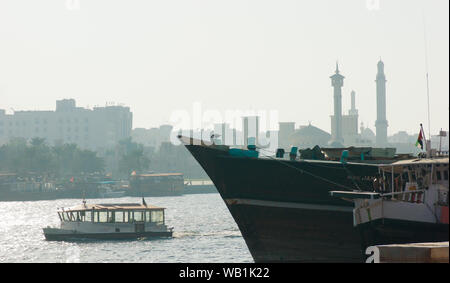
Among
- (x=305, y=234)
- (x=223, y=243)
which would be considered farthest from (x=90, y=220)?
(x=305, y=234)

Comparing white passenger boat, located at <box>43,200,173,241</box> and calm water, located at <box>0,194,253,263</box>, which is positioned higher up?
white passenger boat, located at <box>43,200,173,241</box>

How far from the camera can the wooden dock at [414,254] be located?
21797 millimetres

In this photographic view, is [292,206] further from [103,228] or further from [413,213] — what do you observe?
[103,228]

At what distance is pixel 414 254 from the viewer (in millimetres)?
22219

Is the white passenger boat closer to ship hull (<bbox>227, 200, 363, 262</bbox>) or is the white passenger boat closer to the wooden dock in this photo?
ship hull (<bbox>227, 200, 363, 262</bbox>)

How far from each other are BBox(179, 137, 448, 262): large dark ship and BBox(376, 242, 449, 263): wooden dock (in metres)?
20.9

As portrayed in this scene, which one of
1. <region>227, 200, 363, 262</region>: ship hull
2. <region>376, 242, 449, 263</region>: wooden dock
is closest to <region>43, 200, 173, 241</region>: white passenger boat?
<region>227, 200, 363, 262</region>: ship hull

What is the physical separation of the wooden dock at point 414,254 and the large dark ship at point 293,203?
20.9m

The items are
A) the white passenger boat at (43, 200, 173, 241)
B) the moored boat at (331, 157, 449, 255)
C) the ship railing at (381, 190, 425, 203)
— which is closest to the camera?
the moored boat at (331, 157, 449, 255)

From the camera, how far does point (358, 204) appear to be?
128ft

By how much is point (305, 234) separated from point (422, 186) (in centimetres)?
816

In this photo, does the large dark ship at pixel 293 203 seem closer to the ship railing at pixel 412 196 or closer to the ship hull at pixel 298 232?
the ship hull at pixel 298 232

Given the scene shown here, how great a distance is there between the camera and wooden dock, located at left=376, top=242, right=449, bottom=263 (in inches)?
858
